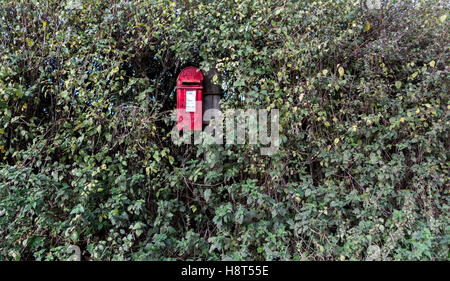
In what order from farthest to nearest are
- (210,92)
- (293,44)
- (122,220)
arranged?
(210,92) < (293,44) < (122,220)

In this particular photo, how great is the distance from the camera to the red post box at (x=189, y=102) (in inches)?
122

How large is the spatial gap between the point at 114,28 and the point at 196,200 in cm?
212

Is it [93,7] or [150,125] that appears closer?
[150,125]

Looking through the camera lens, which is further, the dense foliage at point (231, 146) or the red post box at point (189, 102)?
the red post box at point (189, 102)

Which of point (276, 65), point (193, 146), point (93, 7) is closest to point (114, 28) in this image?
point (93, 7)

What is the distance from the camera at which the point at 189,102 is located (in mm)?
3127

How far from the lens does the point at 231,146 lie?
314 cm

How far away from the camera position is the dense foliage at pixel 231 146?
284 centimetres

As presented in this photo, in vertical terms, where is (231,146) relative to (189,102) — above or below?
below

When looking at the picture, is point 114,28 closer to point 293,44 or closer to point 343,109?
point 293,44

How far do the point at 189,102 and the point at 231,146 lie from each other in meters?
0.66

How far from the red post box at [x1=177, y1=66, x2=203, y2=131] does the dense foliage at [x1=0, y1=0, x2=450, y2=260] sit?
0.19 meters

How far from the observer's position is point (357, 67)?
3229 mm

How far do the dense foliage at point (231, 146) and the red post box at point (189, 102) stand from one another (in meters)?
0.19
